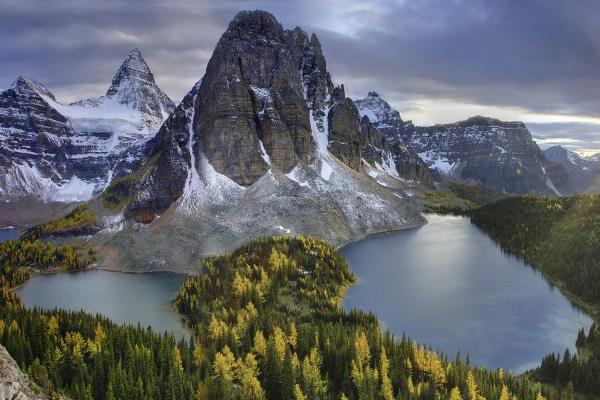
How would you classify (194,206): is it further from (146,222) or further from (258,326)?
(258,326)

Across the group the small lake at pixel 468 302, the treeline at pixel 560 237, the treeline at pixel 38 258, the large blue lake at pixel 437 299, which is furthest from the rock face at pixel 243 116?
the treeline at pixel 560 237

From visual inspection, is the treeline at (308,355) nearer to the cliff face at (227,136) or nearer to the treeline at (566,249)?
the treeline at (566,249)

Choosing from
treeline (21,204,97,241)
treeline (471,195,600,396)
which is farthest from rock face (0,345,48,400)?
treeline (21,204,97,241)

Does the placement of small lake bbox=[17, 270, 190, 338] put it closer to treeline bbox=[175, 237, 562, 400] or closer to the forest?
treeline bbox=[175, 237, 562, 400]

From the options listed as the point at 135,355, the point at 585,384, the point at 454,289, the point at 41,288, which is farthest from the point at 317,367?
the point at 41,288

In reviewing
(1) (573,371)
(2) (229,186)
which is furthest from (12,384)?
(2) (229,186)
